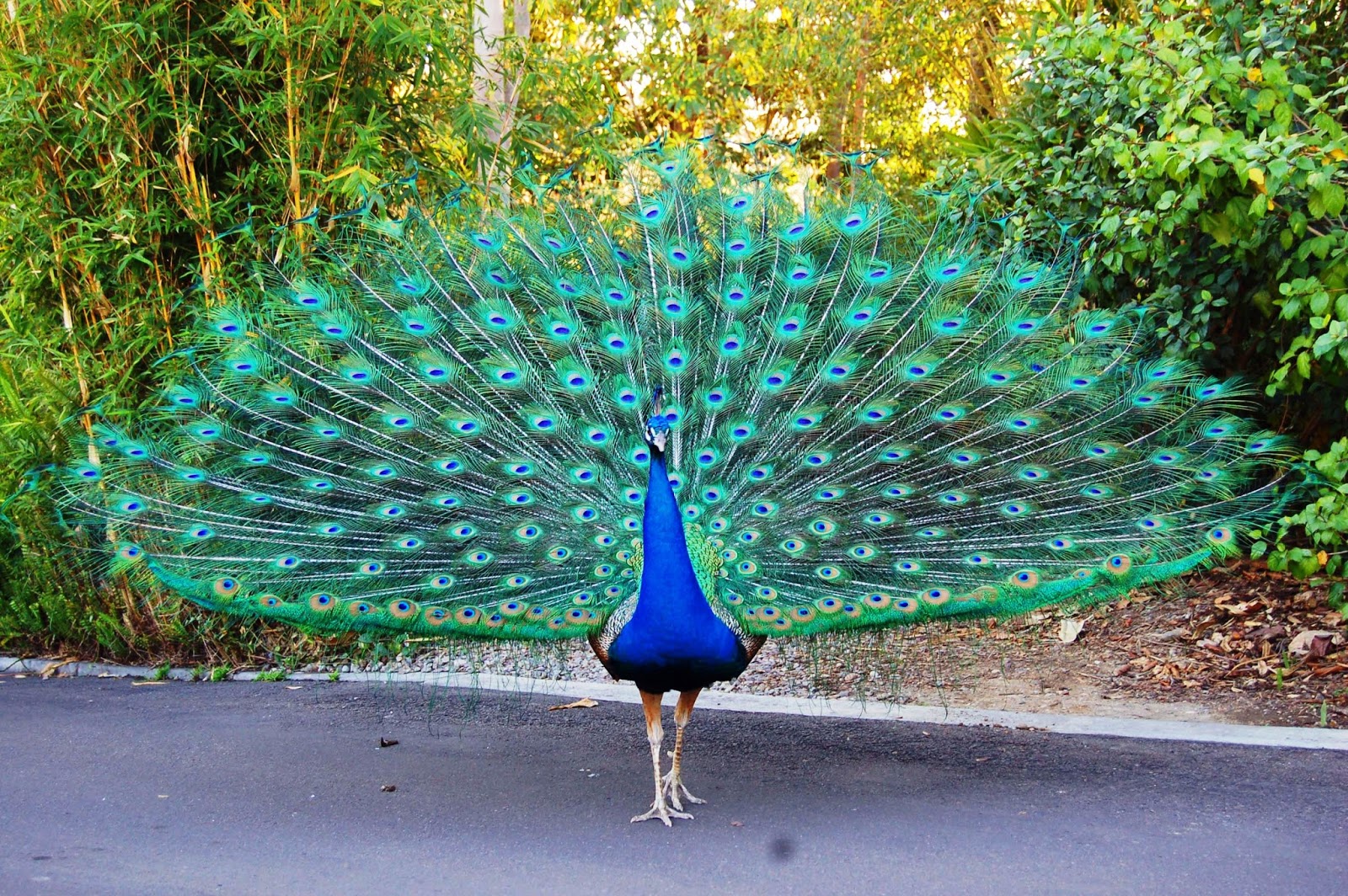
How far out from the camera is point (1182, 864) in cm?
374

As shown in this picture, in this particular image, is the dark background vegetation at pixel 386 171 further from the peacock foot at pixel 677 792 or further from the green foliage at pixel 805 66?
the green foliage at pixel 805 66

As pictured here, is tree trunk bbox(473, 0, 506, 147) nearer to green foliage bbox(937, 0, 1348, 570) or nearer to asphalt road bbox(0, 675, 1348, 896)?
green foliage bbox(937, 0, 1348, 570)

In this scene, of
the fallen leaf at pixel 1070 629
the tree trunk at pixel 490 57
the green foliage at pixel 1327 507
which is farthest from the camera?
the tree trunk at pixel 490 57

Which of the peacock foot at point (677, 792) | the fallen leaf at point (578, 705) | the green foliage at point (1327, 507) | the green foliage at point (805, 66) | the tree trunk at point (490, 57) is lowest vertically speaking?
the peacock foot at point (677, 792)

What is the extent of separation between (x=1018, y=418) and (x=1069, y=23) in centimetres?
244

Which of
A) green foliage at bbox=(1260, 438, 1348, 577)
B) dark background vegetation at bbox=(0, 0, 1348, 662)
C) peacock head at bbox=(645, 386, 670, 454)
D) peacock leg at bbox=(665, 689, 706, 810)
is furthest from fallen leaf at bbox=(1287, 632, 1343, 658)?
peacock head at bbox=(645, 386, 670, 454)

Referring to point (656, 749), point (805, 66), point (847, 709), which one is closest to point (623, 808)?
point (656, 749)

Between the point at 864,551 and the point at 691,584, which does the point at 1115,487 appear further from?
the point at 691,584

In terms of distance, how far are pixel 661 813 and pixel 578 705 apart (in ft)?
5.56

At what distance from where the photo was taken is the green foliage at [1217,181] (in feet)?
15.1

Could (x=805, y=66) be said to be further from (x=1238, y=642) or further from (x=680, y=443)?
(x=680, y=443)

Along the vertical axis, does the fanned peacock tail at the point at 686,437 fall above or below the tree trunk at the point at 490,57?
below

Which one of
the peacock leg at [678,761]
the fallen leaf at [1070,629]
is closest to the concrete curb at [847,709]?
the peacock leg at [678,761]

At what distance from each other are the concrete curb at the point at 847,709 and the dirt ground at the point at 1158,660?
6.3 inches
